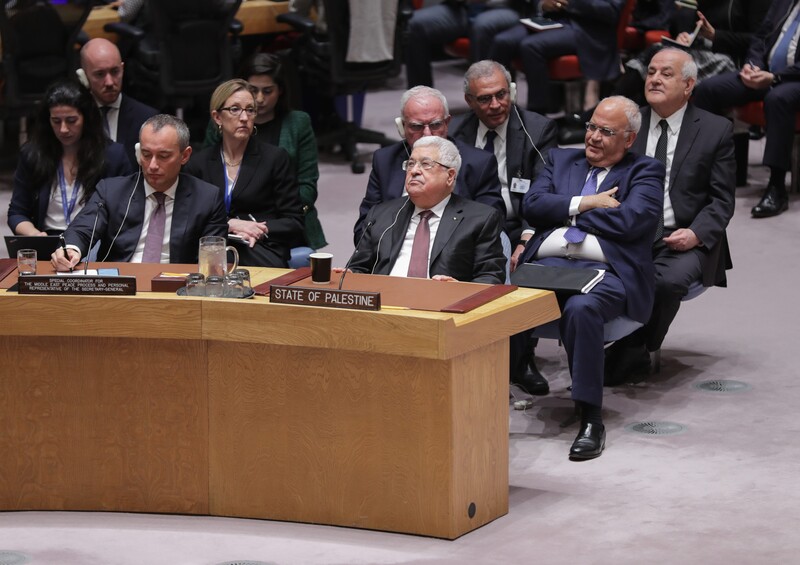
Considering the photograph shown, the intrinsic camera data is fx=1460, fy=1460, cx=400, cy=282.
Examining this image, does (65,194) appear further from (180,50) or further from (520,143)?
(180,50)

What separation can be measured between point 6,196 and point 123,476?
4566 mm

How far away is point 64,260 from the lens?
4738mm

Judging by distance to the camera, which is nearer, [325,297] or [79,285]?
[325,297]

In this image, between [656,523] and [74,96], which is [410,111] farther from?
[656,523]

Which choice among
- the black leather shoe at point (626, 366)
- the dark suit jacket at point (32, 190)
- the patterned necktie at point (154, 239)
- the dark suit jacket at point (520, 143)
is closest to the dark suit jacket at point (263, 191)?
the dark suit jacket at point (32, 190)

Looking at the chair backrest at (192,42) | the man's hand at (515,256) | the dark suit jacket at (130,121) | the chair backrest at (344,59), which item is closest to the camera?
the man's hand at (515,256)

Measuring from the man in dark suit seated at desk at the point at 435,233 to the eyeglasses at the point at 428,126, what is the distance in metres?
0.48

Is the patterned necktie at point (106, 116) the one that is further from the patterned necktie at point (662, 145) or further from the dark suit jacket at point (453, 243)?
the patterned necktie at point (662, 145)

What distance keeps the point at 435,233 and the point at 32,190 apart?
6.17ft

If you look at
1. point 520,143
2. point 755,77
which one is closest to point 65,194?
point 520,143

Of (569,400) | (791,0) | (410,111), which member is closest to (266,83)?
(410,111)

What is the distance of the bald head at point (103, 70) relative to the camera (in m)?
6.69

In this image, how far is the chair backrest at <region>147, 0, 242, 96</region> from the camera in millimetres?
8609

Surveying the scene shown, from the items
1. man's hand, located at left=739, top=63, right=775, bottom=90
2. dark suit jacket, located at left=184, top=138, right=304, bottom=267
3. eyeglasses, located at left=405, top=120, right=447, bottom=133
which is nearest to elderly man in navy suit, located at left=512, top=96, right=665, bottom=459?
eyeglasses, located at left=405, top=120, right=447, bottom=133
